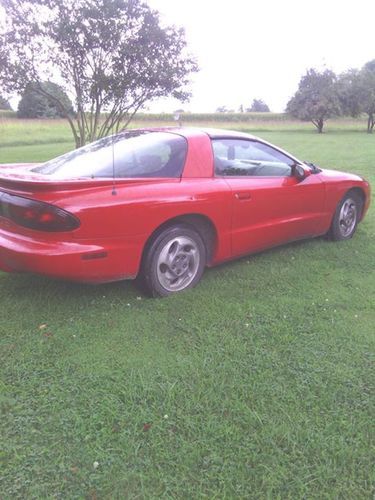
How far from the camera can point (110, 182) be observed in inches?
122

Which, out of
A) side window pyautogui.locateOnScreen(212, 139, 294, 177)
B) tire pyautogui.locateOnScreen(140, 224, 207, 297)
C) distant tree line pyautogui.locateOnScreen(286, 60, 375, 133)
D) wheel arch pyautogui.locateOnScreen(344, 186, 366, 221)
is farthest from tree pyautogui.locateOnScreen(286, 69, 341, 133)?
tire pyautogui.locateOnScreen(140, 224, 207, 297)

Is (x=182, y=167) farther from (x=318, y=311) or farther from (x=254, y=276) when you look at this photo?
(x=318, y=311)

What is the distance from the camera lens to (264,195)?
409 centimetres

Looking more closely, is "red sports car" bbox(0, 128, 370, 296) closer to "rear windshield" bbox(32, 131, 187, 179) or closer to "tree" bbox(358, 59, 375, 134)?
"rear windshield" bbox(32, 131, 187, 179)

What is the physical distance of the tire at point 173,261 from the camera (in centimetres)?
340

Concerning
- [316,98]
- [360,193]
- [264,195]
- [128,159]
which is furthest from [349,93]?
[128,159]

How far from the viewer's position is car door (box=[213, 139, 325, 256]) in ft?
12.9

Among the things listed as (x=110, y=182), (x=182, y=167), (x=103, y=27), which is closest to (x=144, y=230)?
(x=110, y=182)

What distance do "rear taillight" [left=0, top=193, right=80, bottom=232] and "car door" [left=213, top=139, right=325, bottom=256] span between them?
1485mm

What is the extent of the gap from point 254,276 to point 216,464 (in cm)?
224

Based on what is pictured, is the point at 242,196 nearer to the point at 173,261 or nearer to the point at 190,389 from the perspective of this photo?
the point at 173,261

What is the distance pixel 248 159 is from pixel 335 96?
45075 millimetres

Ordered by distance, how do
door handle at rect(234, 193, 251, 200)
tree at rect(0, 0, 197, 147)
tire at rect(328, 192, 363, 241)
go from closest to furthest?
door handle at rect(234, 193, 251, 200), tire at rect(328, 192, 363, 241), tree at rect(0, 0, 197, 147)

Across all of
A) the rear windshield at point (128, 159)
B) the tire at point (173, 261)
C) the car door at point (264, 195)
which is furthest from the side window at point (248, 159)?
the tire at point (173, 261)
